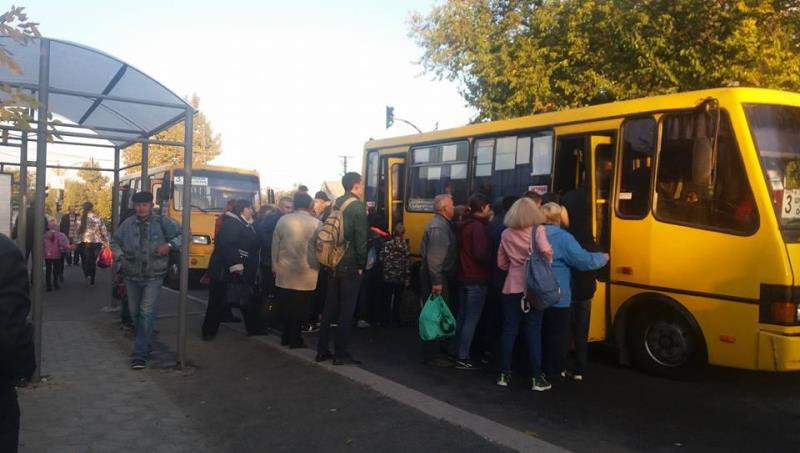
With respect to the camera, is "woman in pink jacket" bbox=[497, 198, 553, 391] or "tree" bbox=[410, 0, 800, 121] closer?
"woman in pink jacket" bbox=[497, 198, 553, 391]

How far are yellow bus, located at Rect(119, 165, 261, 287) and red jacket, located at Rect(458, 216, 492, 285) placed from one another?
371 inches

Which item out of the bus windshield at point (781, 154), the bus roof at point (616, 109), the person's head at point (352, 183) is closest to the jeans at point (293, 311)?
the person's head at point (352, 183)

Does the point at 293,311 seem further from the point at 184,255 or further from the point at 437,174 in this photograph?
the point at 437,174

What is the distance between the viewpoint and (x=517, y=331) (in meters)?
6.96

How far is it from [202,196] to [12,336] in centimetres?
1435

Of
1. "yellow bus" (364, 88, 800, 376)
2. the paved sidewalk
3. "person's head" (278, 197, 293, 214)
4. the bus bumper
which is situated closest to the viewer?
the paved sidewalk

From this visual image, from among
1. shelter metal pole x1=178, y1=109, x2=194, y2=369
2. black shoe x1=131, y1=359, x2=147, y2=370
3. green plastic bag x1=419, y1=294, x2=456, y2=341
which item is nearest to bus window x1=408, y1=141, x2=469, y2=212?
green plastic bag x1=419, y1=294, x2=456, y2=341

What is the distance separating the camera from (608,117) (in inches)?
326

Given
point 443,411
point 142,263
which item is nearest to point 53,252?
point 142,263

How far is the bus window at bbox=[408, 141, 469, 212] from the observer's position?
11102 millimetres

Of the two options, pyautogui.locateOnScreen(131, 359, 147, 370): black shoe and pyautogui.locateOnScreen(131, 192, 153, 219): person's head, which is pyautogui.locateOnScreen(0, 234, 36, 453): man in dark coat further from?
pyautogui.locateOnScreen(131, 192, 153, 219): person's head

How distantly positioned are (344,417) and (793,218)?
4387 mm

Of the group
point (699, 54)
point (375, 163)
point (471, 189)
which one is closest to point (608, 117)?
point (471, 189)

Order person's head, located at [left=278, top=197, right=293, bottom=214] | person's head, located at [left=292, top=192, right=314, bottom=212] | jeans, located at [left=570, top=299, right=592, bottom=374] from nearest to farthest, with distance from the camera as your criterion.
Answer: jeans, located at [left=570, top=299, right=592, bottom=374] < person's head, located at [left=292, top=192, right=314, bottom=212] < person's head, located at [left=278, top=197, right=293, bottom=214]
